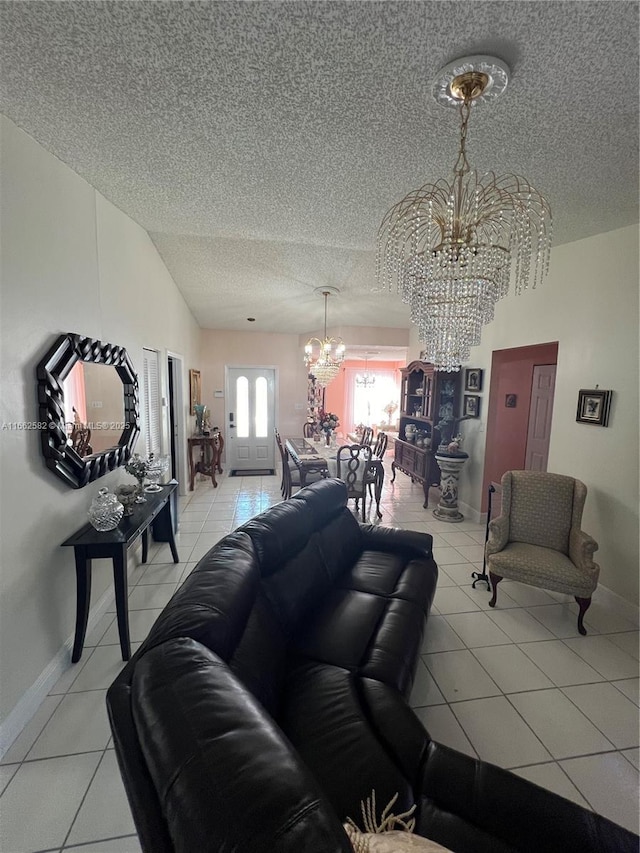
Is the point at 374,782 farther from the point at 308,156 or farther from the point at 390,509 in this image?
the point at 390,509

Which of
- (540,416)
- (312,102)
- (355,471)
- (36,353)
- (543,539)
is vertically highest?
(312,102)

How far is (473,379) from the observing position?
442 cm

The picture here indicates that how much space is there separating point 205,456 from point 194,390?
114 cm

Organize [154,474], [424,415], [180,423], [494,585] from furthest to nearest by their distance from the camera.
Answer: [424,415] → [180,423] → [154,474] → [494,585]

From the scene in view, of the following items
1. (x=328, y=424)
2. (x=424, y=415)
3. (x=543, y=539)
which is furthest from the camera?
(x=328, y=424)

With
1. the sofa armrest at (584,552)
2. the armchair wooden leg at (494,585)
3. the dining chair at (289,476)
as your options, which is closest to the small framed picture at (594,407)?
the sofa armrest at (584,552)

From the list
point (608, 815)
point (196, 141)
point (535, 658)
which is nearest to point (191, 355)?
point (196, 141)

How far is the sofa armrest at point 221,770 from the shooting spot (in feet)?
2.04

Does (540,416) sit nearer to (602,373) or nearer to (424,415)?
(602,373)

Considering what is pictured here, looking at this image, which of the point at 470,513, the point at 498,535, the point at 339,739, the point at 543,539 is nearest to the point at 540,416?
the point at 470,513

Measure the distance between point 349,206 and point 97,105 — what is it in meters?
1.52

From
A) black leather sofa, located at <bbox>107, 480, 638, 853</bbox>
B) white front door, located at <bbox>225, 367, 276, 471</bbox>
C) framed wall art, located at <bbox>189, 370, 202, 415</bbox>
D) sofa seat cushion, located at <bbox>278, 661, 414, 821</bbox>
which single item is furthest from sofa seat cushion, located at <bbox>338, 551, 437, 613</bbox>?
white front door, located at <bbox>225, 367, 276, 471</bbox>

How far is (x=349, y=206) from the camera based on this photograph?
2.53m

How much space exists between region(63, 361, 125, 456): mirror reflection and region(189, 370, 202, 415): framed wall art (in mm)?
2852
